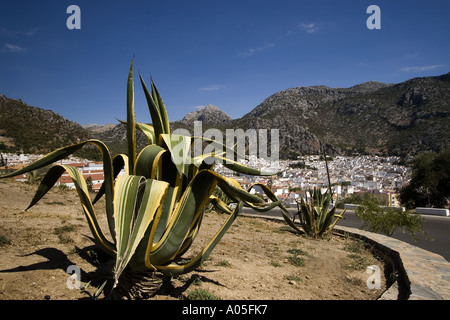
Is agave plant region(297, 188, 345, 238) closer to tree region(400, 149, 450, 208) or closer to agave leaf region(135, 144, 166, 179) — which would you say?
agave leaf region(135, 144, 166, 179)

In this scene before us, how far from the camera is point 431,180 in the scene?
1773cm

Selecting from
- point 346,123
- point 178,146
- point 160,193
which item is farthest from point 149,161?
point 346,123

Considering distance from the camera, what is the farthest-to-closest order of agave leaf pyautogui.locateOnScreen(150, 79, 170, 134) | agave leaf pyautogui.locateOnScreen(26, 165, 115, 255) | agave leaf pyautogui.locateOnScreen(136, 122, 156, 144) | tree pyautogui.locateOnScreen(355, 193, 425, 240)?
tree pyautogui.locateOnScreen(355, 193, 425, 240) < agave leaf pyautogui.locateOnScreen(136, 122, 156, 144) < agave leaf pyautogui.locateOnScreen(150, 79, 170, 134) < agave leaf pyautogui.locateOnScreen(26, 165, 115, 255)

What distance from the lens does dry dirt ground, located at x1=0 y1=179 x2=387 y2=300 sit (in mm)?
2398

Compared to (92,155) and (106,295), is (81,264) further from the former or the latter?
(92,155)

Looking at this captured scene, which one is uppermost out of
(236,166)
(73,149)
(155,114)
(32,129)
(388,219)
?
(32,129)

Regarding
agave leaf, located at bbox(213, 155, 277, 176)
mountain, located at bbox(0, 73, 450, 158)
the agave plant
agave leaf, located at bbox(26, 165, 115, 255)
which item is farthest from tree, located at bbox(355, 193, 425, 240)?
mountain, located at bbox(0, 73, 450, 158)

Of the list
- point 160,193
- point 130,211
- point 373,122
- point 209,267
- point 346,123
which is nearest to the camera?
point 130,211

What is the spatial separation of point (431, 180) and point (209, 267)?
19694mm

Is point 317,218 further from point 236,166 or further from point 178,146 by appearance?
point 178,146

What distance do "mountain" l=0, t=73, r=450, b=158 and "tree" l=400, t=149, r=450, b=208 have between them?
40.5 metres

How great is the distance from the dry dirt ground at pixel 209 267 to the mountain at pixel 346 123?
1595 inches

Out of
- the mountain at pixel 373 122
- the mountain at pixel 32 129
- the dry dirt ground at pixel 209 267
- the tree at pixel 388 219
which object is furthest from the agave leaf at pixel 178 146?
the mountain at pixel 373 122
